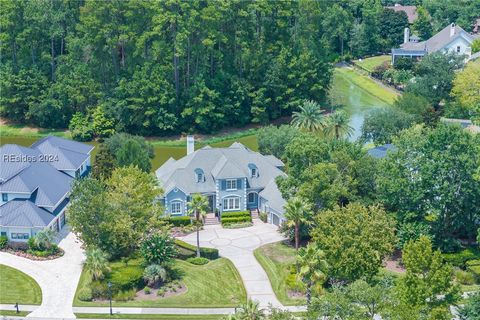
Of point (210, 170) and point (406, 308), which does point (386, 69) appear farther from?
point (406, 308)

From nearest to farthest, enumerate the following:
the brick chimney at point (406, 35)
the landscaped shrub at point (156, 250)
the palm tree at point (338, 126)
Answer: the landscaped shrub at point (156, 250), the palm tree at point (338, 126), the brick chimney at point (406, 35)

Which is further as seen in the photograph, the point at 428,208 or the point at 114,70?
the point at 114,70

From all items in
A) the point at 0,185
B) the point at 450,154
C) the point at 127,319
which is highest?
the point at 450,154

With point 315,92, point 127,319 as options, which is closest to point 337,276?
point 127,319

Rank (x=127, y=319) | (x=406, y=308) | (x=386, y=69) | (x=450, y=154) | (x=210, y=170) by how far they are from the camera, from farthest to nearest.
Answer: (x=386, y=69)
(x=210, y=170)
(x=450, y=154)
(x=127, y=319)
(x=406, y=308)

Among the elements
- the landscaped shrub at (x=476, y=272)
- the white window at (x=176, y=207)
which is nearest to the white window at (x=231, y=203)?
the white window at (x=176, y=207)

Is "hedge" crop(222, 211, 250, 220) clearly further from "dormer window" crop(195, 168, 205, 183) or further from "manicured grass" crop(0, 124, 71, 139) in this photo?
"manicured grass" crop(0, 124, 71, 139)

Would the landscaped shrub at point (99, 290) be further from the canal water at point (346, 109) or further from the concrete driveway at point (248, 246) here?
the canal water at point (346, 109)
